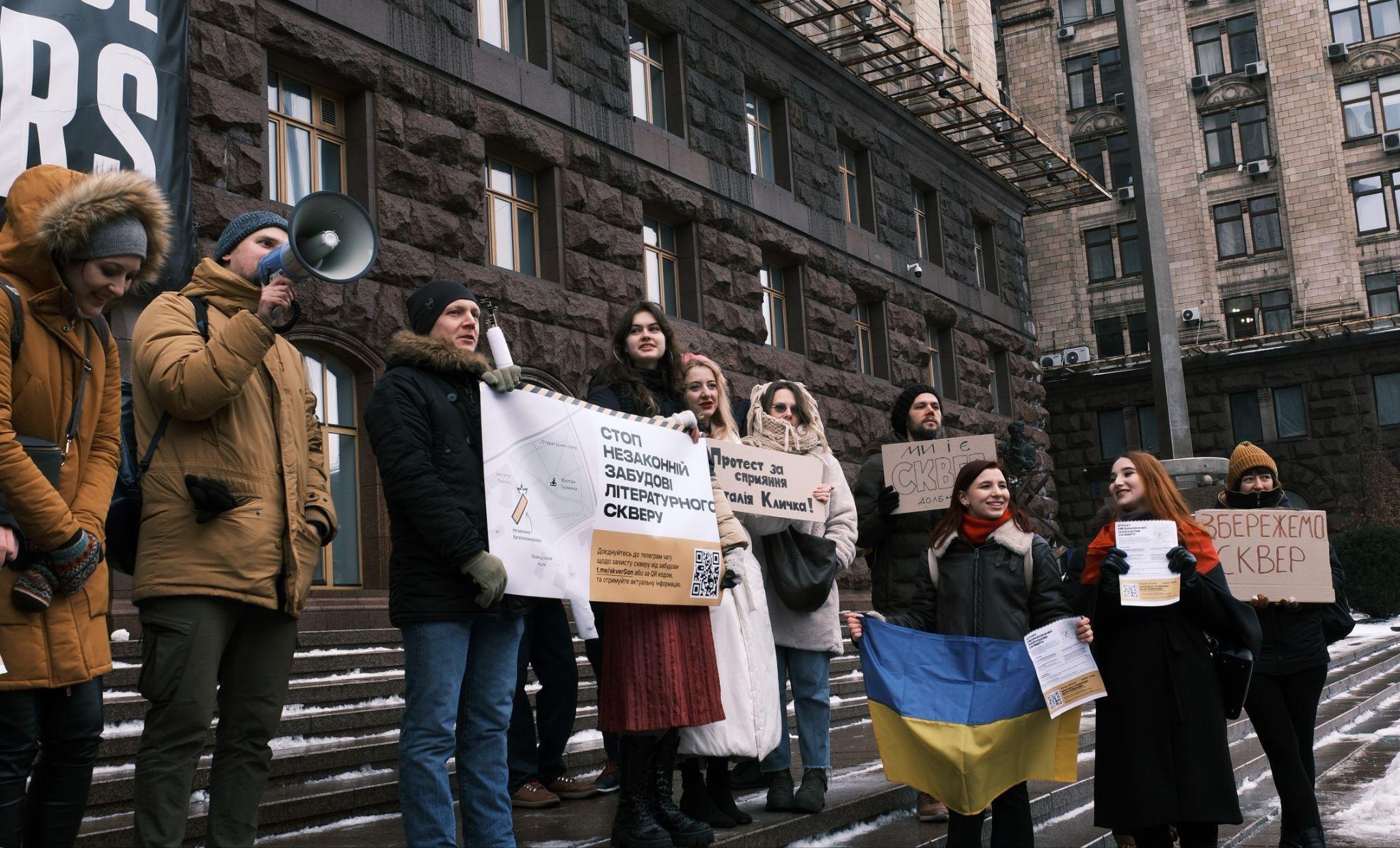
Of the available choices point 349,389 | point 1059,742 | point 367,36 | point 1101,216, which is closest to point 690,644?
point 1059,742

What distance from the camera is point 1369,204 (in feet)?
113

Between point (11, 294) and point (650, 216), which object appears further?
point (650, 216)

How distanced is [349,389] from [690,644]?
22.8 feet

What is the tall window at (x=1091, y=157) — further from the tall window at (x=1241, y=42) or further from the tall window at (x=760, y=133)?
the tall window at (x=760, y=133)

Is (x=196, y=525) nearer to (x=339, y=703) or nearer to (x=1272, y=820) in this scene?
Answer: (x=339, y=703)

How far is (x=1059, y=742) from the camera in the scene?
17.7ft

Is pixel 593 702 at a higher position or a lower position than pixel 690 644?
lower

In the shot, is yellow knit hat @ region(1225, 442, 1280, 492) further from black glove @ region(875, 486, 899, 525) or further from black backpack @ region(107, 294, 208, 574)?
black backpack @ region(107, 294, 208, 574)

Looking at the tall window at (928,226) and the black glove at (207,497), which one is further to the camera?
the tall window at (928,226)

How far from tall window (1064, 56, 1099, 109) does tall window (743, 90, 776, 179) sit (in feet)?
77.2

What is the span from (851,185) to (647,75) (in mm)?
5322

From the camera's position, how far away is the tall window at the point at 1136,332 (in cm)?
3716

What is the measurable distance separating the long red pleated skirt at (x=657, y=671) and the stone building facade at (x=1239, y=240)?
99.4ft

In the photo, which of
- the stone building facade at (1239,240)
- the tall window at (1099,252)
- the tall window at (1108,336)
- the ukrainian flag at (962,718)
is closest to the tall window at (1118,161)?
the stone building facade at (1239,240)
